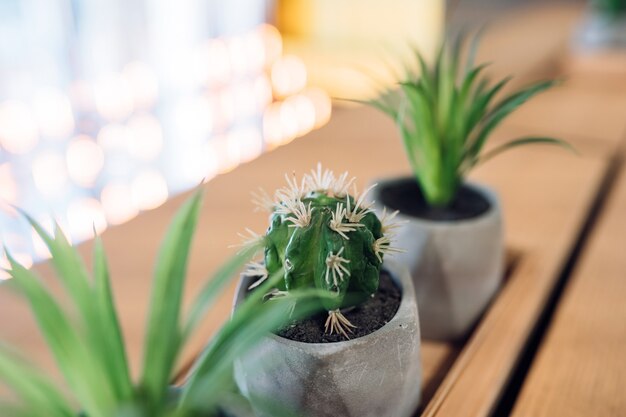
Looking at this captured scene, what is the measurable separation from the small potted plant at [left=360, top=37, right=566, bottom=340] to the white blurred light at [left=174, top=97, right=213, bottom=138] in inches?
90.8

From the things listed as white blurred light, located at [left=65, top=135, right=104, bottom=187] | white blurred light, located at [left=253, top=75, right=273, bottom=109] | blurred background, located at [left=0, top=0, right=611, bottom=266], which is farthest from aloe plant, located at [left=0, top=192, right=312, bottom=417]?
white blurred light, located at [left=253, top=75, right=273, bottom=109]

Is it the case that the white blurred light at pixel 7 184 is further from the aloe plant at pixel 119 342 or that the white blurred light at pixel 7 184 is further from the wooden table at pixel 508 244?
the aloe plant at pixel 119 342

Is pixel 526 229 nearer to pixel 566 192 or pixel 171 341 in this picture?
pixel 566 192

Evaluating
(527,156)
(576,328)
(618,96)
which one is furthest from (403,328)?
(618,96)

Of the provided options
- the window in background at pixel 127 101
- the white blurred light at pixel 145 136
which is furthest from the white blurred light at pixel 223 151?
the white blurred light at pixel 145 136

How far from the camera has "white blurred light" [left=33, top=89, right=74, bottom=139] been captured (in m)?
2.06

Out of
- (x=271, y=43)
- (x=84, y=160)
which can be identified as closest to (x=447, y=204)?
(x=84, y=160)

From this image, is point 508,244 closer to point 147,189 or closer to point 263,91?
point 147,189

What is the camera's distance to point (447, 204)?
2.16ft

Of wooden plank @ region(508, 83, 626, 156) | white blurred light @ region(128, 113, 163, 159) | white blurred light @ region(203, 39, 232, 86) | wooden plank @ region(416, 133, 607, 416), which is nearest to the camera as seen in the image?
wooden plank @ region(416, 133, 607, 416)

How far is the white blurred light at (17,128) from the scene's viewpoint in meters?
1.94

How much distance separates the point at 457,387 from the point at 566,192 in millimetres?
605

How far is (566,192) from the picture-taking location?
40.6 inches

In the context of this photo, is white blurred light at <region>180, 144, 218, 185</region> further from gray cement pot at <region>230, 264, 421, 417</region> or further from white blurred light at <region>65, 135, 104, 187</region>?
gray cement pot at <region>230, 264, 421, 417</region>
